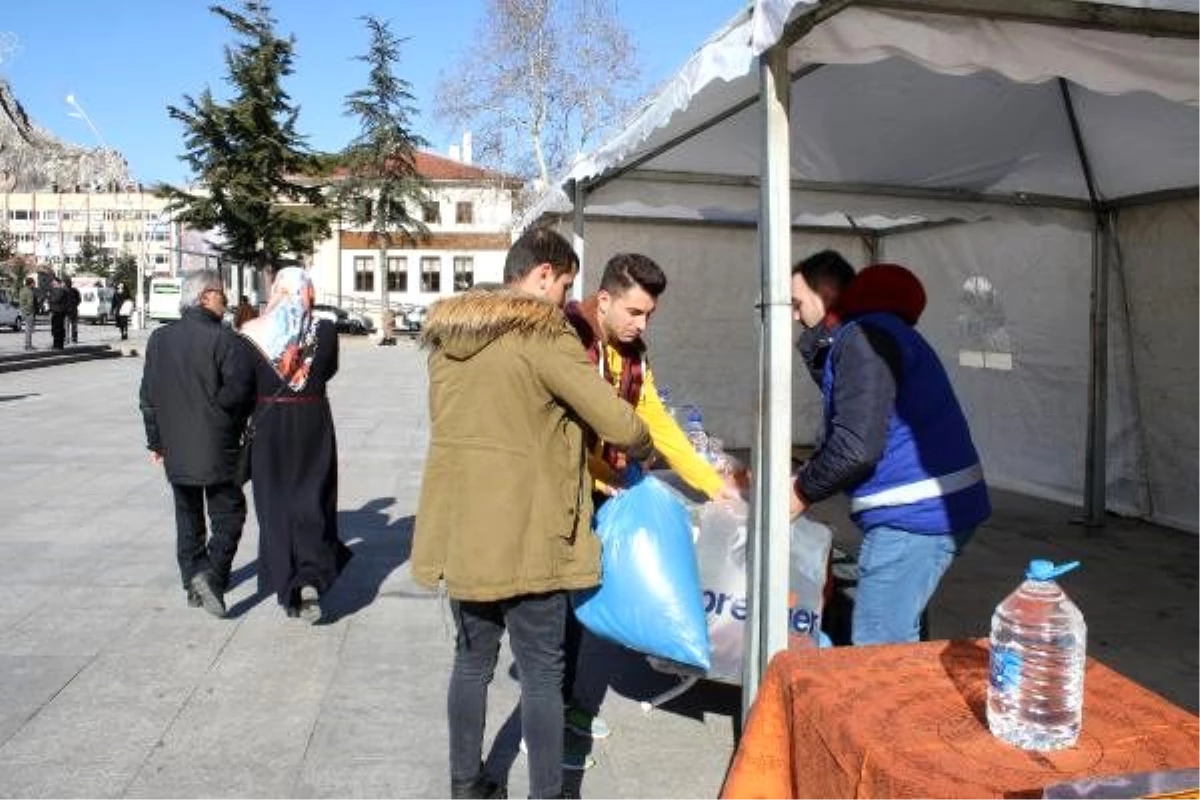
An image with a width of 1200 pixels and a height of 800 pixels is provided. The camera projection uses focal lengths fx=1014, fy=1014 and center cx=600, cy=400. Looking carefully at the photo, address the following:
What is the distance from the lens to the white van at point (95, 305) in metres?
48.4

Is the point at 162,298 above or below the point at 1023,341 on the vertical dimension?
above

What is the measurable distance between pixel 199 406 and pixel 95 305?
49.1m

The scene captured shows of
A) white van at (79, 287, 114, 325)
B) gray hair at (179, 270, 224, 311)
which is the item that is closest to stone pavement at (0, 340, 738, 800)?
gray hair at (179, 270, 224, 311)

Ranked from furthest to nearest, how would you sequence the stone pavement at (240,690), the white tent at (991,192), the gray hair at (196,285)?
1. the gray hair at (196,285)
2. the stone pavement at (240,690)
3. the white tent at (991,192)

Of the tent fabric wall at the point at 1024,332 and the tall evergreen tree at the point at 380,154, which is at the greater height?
the tall evergreen tree at the point at 380,154

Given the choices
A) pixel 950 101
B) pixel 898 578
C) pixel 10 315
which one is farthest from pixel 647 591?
pixel 10 315

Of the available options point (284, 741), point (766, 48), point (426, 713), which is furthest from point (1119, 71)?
point (284, 741)

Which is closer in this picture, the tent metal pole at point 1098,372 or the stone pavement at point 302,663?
the stone pavement at point 302,663

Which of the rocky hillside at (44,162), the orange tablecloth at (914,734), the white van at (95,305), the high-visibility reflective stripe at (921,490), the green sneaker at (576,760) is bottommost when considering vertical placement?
the green sneaker at (576,760)

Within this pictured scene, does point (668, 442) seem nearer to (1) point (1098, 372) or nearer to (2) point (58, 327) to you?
(1) point (1098, 372)

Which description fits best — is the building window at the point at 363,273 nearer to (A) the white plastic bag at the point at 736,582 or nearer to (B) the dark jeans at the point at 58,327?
(B) the dark jeans at the point at 58,327

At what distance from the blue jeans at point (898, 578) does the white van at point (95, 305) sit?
170ft

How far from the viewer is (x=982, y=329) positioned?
31.3 feet

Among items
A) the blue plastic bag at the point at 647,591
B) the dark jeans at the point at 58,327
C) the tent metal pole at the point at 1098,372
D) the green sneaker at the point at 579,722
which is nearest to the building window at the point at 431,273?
the dark jeans at the point at 58,327
